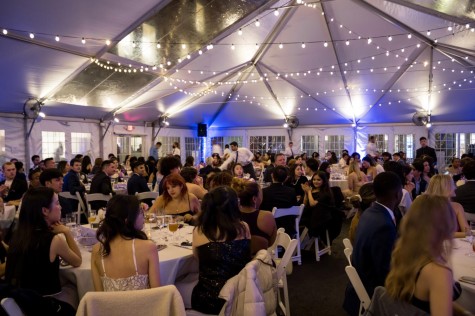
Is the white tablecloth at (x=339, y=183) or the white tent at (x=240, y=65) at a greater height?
the white tent at (x=240, y=65)

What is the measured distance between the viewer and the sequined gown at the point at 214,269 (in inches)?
111

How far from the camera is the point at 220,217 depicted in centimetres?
296

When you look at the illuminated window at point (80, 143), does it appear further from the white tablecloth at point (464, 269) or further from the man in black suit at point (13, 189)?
the white tablecloth at point (464, 269)

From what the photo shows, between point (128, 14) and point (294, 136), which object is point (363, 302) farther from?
point (294, 136)

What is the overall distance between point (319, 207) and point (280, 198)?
0.76 metres

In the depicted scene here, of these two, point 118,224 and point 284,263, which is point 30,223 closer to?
point 118,224

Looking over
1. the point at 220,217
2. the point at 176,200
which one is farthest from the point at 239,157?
the point at 220,217

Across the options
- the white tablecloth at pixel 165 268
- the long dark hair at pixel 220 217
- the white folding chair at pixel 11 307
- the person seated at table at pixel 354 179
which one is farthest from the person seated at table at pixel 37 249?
the person seated at table at pixel 354 179

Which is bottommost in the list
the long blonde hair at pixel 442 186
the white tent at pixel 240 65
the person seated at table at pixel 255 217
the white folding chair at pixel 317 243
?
the white folding chair at pixel 317 243

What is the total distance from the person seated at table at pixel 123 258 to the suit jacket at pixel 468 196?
12.6 ft

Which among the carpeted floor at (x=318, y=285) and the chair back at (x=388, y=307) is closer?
the chair back at (x=388, y=307)

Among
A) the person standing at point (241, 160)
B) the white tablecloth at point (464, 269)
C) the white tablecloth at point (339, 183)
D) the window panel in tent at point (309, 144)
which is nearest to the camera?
the white tablecloth at point (464, 269)

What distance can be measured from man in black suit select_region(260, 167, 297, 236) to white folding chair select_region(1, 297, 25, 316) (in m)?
3.88

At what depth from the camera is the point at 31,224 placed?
2.80 m
